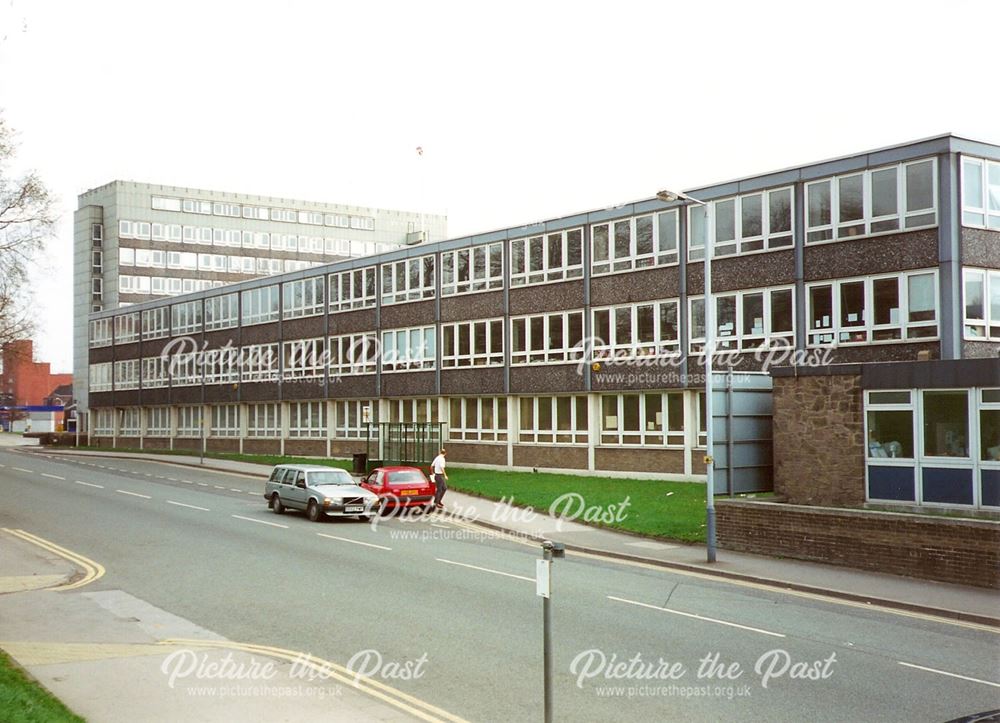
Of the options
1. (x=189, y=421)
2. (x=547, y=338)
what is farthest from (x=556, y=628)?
(x=189, y=421)

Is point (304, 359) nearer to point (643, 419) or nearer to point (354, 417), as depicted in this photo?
point (354, 417)

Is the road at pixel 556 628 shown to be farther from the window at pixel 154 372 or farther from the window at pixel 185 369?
the window at pixel 154 372

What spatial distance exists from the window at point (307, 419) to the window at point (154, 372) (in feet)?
54.1

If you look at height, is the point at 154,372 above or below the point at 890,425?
above

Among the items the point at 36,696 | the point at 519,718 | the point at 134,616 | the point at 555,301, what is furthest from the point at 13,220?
the point at 519,718

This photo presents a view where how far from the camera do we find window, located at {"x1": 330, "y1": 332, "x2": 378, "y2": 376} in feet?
159

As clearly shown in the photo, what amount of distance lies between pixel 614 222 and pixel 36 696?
30.2m

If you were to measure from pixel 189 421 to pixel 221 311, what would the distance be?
350 inches

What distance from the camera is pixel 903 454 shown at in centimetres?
1914

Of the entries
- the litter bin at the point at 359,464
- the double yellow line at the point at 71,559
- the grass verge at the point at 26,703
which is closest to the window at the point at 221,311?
the litter bin at the point at 359,464

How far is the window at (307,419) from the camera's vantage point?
5238cm

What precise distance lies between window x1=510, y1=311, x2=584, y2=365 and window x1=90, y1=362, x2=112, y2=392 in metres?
47.7

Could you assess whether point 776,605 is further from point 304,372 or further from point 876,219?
point 304,372

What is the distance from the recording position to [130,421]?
74.3 metres
